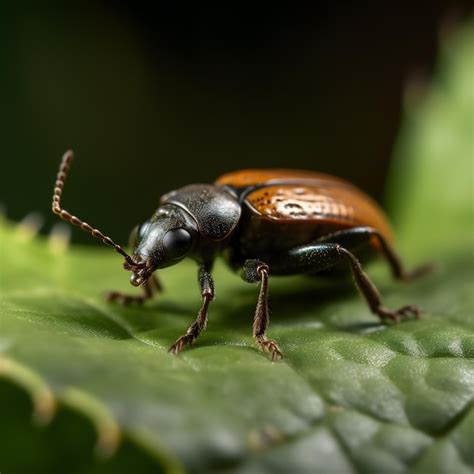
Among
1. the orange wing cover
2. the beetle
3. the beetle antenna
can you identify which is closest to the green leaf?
the beetle

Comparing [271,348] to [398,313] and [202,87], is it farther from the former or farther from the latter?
[202,87]

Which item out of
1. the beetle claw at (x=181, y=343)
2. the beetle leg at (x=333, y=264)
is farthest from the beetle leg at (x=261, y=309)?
the beetle claw at (x=181, y=343)

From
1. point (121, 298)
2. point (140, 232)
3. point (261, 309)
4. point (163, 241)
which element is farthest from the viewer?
point (121, 298)

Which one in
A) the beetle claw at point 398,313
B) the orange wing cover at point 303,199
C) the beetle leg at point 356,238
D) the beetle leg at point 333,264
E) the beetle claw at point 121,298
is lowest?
the beetle claw at point 121,298

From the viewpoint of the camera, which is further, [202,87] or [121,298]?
[202,87]

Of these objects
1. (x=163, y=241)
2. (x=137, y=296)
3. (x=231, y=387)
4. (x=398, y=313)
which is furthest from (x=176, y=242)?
(x=231, y=387)

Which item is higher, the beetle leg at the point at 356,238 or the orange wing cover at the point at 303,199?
the orange wing cover at the point at 303,199

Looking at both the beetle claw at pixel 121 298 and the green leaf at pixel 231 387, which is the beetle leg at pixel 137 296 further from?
the green leaf at pixel 231 387

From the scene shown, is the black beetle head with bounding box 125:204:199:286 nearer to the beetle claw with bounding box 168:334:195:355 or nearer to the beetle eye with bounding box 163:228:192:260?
the beetle eye with bounding box 163:228:192:260

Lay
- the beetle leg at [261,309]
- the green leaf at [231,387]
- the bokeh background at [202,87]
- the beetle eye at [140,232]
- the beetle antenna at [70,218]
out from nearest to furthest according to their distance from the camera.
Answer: the green leaf at [231,387] → the beetle leg at [261,309] → the beetle antenna at [70,218] → the beetle eye at [140,232] → the bokeh background at [202,87]
